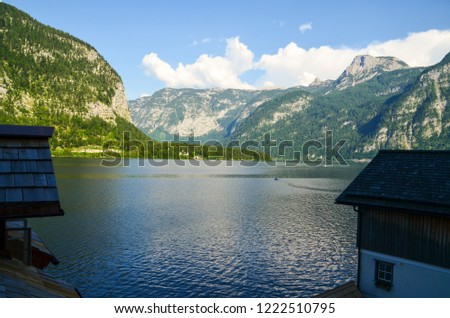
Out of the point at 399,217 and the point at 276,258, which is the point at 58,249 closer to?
the point at 276,258

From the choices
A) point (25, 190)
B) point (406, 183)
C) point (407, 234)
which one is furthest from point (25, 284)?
point (406, 183)

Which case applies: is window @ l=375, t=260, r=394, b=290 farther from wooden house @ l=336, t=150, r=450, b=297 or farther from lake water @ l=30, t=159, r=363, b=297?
lake water @ l=30, t=159, r=363, b=297

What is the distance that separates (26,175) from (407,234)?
23.7 metres

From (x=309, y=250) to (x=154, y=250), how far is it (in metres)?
21.9

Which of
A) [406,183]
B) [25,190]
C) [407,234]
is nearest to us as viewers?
[25,190]

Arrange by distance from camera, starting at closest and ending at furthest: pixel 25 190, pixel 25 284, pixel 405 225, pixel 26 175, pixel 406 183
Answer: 1. pixel 25 284
2. pixel 25 190
3. pixel 26 175
4. pixel 405 225
5. pixel 406 183

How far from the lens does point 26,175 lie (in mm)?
15188

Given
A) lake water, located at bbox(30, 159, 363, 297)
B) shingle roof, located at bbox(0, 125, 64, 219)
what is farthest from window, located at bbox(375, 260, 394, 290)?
shingle roof, located at bbox(0, 125, 64, 219)

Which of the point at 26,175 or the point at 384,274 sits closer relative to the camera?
the point at 26,175

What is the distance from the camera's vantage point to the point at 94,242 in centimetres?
5125

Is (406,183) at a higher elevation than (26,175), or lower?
lower

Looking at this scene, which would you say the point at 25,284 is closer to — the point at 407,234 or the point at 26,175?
the point at 26,175
